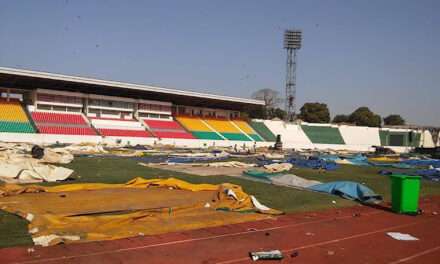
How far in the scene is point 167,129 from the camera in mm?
55438

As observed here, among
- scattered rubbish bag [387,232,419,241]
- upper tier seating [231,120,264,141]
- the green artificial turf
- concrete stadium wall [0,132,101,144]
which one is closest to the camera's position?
the green artificial turf

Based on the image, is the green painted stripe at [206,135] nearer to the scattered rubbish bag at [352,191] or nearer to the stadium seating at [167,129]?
the stadium seating at [167,129]

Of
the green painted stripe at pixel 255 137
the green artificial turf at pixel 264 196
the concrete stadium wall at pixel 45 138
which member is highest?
the green painted stripe at pixel 255 137

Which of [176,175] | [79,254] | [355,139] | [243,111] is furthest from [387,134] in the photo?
[79,254]

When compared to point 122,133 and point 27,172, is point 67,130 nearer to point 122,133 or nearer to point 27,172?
point 122,133

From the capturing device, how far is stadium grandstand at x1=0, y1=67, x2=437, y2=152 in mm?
44719

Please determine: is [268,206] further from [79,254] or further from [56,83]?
[56,83]

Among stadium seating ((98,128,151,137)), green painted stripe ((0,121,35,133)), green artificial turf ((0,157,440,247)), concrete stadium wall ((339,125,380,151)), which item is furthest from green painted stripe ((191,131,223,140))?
green artificial turf ((0,157,440,247))

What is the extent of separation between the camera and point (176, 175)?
18.9 m

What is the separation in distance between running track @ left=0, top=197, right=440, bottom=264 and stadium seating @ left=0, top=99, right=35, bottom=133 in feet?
127

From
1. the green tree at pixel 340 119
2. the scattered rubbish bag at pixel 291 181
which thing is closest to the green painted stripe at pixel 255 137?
the scattered rubbish bag at pixel 291 181

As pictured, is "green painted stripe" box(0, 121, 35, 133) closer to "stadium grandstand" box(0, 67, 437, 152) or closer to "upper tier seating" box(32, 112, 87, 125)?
"stadium grandstand" box(0, 67, 437, 152)

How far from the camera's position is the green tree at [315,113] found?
327 ft

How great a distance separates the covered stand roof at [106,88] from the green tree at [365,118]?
48047 millimetres
